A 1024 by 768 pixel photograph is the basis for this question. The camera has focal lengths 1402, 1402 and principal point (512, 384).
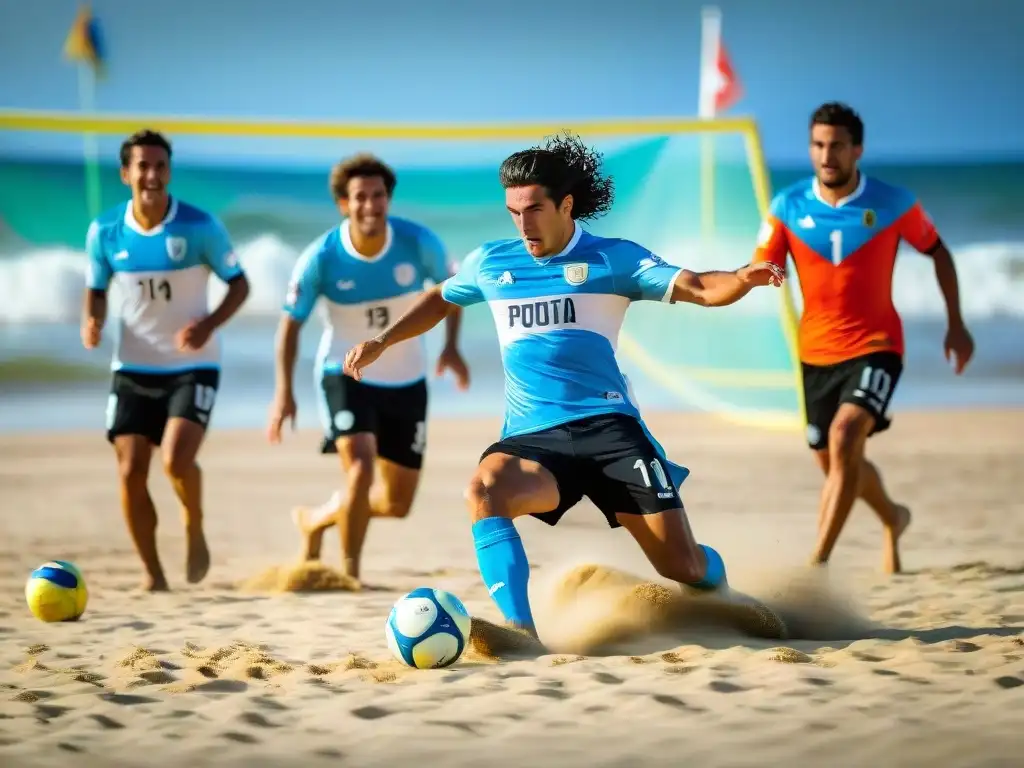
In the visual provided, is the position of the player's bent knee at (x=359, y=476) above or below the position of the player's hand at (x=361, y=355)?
below

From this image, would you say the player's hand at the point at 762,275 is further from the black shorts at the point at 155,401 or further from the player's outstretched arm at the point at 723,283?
the black shorts at the point at 155,401

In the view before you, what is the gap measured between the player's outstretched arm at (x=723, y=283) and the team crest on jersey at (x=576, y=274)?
0.32 metres

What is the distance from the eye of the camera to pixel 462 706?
12.8 ft

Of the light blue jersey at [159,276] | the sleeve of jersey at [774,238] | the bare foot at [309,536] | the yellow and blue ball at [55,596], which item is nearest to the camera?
the yellow and blue ball at [55,596]

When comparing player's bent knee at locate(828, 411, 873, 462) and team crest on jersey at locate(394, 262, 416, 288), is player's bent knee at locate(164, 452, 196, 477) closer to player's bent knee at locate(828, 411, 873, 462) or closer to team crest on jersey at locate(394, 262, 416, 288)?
team crest on jersey at locate(394, 262, 416, 288)

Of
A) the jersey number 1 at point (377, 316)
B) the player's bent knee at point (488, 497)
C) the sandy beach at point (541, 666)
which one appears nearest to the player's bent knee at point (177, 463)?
the sandy beach at point (541, 666)

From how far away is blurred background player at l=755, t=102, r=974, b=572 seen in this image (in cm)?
645

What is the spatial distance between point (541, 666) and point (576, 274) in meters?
1.37

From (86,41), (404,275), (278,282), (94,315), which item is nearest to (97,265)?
(94,315)

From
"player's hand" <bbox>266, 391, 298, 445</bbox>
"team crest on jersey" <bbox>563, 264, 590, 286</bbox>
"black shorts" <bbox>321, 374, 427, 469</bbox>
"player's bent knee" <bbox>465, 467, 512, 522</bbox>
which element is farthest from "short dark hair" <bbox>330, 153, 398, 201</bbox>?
"player's bent knee" <bbox>465, 467, 512, 522</bbox>

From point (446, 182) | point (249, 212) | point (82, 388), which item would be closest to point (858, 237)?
point (446, 182)

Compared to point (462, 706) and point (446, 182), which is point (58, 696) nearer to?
point (462, 706)

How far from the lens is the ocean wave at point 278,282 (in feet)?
47.7

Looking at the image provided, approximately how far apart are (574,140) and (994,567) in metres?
3.55
